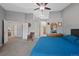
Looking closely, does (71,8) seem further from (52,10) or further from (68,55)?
(68,55)

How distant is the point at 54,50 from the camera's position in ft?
6.03

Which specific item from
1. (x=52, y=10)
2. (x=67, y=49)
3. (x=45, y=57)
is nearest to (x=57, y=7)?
(x=52, y=10)

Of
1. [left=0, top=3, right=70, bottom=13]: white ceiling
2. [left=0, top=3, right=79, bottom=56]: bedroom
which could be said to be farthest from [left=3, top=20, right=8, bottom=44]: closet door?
[left=0, top=3, right=70, bottom=13]: white ceiling

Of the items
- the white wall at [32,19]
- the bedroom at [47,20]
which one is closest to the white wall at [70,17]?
the bedroom at [47,20]

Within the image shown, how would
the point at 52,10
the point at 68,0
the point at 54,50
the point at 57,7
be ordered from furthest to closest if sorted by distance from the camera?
the point at 52,10, the point at 57,7, the point at 54,50, the point at 68,0

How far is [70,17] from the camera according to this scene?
2.04m

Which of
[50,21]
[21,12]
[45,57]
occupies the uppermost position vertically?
[21,12]

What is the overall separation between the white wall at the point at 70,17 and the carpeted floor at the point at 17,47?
65 centimetres

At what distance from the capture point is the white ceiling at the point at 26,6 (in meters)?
1.85

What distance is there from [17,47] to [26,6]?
2.40ft

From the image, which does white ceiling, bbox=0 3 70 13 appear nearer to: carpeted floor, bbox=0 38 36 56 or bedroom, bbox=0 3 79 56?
bedroom, bbox=0 3 79 56

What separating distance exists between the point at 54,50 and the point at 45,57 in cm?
19

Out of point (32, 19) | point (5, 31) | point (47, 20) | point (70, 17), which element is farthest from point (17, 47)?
point (70, 17)

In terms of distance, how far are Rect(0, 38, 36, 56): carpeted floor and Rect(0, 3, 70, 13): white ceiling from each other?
1.74 feet
